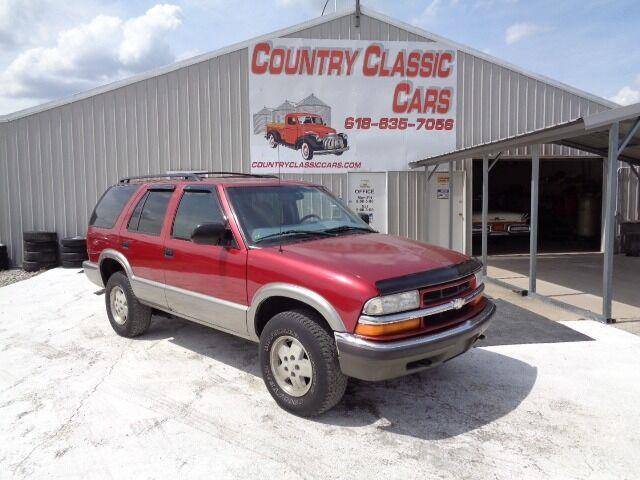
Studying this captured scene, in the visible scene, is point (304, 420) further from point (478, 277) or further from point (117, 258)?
point (117, 258)

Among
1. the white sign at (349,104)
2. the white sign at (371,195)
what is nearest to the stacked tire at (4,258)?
the white sign at (349,104)

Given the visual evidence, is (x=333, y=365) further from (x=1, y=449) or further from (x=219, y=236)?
(x=1, y=449)

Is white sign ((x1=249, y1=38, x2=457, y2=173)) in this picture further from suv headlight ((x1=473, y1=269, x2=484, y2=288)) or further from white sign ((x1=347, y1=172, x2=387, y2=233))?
suv headlight ((x1=473, y1=269, x2=484, y2=288))

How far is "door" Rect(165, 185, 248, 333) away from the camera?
163 inches

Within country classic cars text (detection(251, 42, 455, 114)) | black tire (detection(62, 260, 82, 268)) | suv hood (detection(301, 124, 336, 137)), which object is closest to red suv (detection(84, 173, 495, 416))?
black tire (detection(62, 260, 82, 268))

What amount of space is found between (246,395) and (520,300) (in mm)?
5401

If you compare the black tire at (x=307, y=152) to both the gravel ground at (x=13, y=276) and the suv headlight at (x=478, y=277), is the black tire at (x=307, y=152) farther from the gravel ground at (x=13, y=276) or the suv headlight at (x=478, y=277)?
the suv headlight at (x=478, y=277)

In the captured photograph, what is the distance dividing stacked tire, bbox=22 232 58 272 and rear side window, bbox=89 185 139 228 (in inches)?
241

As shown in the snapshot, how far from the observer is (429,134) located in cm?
1280

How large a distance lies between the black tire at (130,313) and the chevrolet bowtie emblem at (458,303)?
359cm

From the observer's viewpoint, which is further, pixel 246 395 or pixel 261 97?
pixel 261 97

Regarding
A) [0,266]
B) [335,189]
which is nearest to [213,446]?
[335,189]

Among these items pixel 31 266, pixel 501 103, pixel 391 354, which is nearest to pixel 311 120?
pixel 501 103

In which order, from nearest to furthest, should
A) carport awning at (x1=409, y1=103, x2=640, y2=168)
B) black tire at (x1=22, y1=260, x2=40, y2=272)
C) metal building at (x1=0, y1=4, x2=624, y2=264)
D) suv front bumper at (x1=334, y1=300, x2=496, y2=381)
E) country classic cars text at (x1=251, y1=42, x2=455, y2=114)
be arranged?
suv front bumper at (x1=334, y1=300, x2=496, y2=381) → carport awning at (x1=409, y1=103, x2=640, y2=168) → black tire at (x1=22, y1=260, x2=40, y2=272) → metal building at (x1=0, y1=4, x2=624, y2=264) → country classic cars text at (x1=251, y1=42, x2=455, y2=114)
